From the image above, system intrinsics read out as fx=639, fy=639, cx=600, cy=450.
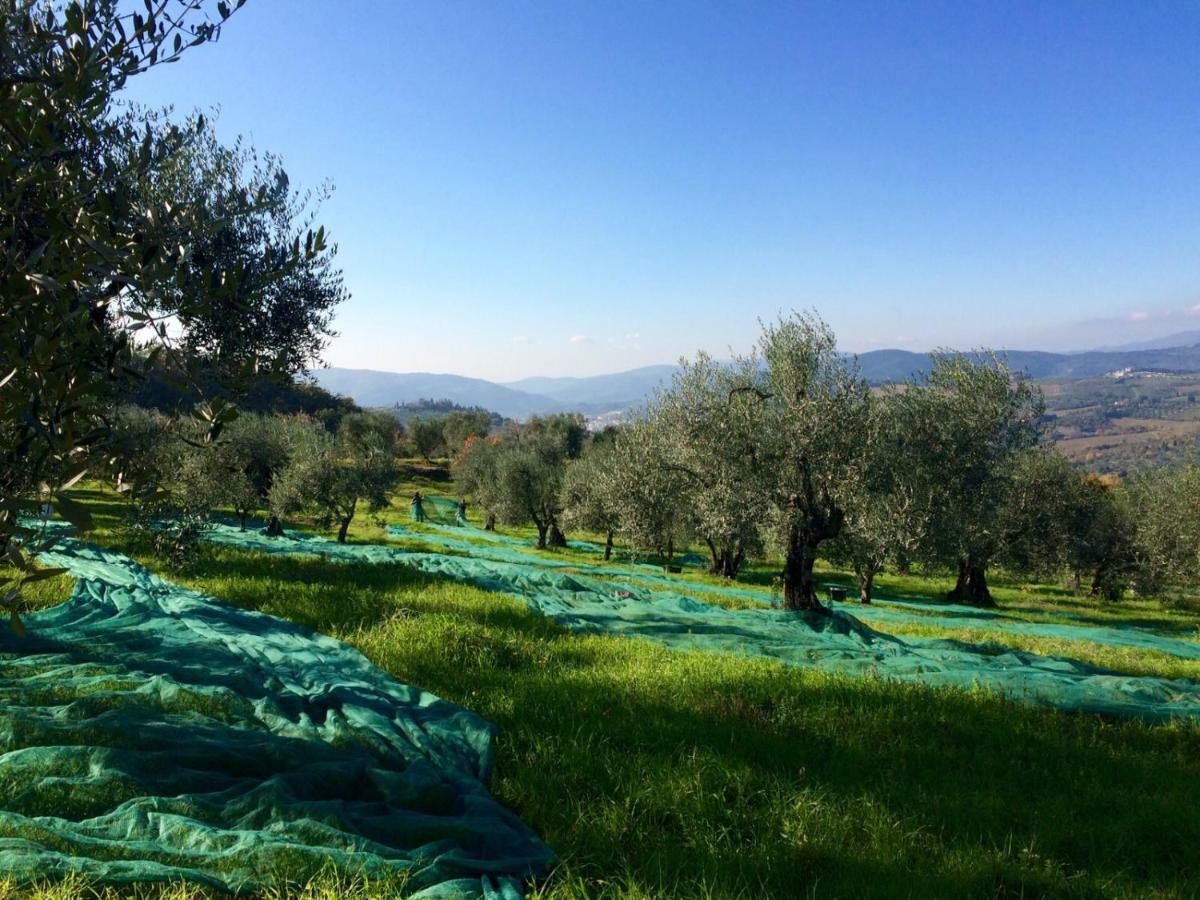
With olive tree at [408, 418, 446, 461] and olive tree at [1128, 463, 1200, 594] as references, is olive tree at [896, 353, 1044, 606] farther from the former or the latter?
olive tree at [408, 418, 446, 461]

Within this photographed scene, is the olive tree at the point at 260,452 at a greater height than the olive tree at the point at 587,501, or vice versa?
the olive tree at the point at 260,452

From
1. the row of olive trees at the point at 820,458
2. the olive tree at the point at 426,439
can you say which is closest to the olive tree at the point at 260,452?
the row of olive trees at the point at 820,458

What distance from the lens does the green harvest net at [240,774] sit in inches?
161

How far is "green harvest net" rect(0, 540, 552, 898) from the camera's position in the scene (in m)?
4.09

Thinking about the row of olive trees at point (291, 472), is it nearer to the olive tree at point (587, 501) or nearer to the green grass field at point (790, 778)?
the olive tree at point (587, 501)

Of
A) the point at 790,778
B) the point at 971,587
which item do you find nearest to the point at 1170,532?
the point at 971,587

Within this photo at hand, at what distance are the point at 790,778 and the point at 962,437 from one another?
1962 cm

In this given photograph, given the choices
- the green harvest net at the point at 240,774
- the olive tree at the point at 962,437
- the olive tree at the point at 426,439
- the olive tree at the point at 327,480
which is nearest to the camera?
the green harvest net at the point at 240,774

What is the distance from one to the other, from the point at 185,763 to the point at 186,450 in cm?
1553

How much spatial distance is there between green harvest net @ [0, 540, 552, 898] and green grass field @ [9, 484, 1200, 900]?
0.31 meters

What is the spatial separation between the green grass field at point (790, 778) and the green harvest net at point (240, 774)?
0.31 metres

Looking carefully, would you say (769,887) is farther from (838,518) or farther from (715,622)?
(838,518)

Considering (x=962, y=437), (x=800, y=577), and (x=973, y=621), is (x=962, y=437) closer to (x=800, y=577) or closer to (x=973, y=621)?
(x=973, y=621)

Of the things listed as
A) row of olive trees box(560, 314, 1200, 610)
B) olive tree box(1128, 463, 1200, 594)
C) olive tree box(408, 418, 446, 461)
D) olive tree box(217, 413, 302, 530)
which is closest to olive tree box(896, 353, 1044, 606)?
row of olive trees box(560, 314, 1200, 610)
